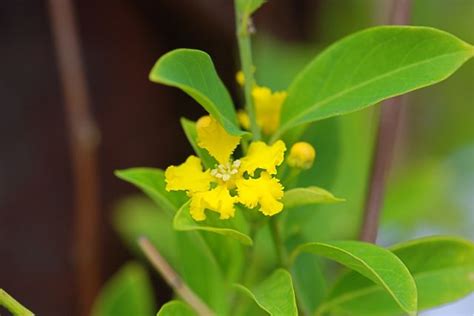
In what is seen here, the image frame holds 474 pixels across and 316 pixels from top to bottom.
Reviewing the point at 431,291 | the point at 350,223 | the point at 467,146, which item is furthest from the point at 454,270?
the point at 467,146

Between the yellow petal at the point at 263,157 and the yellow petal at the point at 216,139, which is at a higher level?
the yellow petal at the point at 216,139

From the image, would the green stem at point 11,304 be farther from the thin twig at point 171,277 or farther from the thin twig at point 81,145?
the thin twig at point 81,145

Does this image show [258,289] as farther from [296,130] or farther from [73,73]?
[73,73]

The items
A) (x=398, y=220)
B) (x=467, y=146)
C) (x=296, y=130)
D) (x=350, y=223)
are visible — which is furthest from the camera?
(x=467, y=146)

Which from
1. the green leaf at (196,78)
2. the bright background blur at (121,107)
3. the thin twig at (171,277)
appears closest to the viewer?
the green leaf at (196,78)

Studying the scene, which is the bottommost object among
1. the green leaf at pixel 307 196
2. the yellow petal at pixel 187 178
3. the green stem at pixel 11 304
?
the green stem at pixel 11 304

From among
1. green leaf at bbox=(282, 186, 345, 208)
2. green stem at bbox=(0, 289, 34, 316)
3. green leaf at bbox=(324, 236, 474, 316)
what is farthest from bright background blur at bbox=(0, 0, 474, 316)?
green stem at bbox=(0, 289, 34, 316)

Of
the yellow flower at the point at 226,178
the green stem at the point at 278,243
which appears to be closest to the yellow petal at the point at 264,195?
the yellow flower at the point at 226,178
